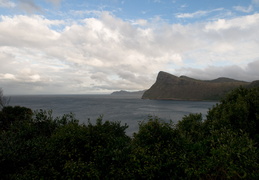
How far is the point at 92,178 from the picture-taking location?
10.6 metres

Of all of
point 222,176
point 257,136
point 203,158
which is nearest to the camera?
point 222,176

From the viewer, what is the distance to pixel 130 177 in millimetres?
10664

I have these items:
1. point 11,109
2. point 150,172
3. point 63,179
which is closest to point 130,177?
point 150,172

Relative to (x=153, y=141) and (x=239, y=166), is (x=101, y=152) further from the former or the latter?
(x=239, y=166)

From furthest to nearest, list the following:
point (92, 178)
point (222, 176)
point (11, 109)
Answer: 1. point (11, 109)
2. point (92, 178)
3. point (222, 176)

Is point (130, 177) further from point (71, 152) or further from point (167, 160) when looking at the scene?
point (71, 152)

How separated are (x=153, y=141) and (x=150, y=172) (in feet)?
9.26

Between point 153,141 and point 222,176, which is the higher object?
point 153,141

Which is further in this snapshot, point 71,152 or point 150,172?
point 71,152

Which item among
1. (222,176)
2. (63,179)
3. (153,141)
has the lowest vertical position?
(63,179)

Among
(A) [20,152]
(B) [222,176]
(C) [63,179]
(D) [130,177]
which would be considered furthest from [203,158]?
(A) [20,152]

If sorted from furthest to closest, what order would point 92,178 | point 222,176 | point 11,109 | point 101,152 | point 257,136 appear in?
1. point 11,109
2. point 257,136
3. point 101,152
4. point 92,178
5. point 222,176

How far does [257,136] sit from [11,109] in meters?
55.3

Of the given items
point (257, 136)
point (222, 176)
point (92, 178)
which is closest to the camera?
point (222, 176)
